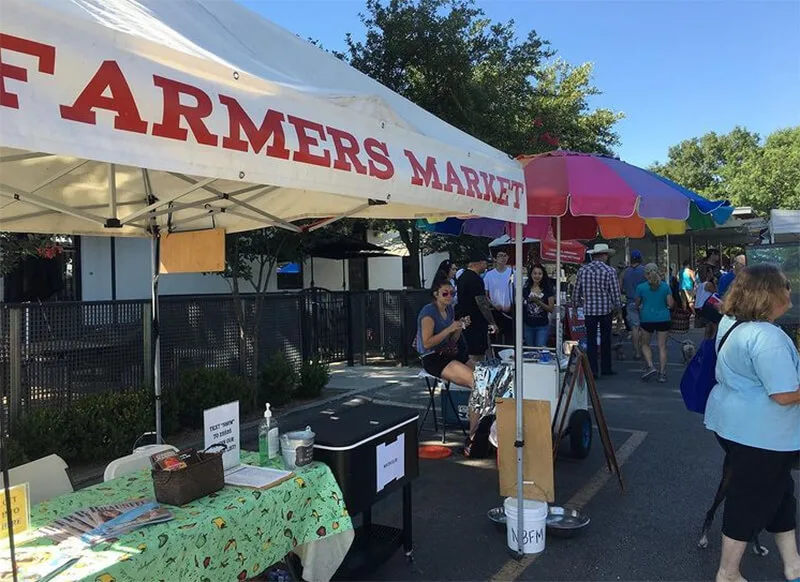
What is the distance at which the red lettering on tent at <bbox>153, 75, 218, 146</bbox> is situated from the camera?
167 centimetres

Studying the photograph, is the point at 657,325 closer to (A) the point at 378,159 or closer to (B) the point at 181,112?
(A) the point at 378,159

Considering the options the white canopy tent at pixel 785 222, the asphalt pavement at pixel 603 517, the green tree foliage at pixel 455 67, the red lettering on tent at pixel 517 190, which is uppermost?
the green tree foliage at pixel 455 67

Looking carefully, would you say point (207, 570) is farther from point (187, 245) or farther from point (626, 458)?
point (626, 458)

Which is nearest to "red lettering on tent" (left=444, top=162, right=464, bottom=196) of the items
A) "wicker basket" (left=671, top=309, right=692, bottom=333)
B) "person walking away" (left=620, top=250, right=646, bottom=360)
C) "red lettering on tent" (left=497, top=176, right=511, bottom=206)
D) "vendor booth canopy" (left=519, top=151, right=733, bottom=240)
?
"red lettering on tent" (left=497, top=176, right=511, bottom=206)

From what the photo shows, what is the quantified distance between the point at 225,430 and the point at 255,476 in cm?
30

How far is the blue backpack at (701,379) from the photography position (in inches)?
136

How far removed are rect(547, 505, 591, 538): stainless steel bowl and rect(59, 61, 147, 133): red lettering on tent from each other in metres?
3.45

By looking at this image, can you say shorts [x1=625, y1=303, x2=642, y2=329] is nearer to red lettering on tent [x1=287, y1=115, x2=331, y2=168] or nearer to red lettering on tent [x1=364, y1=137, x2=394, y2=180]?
red lettering on tent [x1=364, y1=137, x2=394, y2=180]

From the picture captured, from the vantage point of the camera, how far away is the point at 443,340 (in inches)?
214

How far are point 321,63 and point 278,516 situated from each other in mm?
2084

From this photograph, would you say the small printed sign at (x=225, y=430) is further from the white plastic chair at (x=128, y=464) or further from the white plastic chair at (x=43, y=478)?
the white plastic chair at (x=43, y=478)

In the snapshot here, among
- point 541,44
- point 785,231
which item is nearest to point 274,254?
point 541,44

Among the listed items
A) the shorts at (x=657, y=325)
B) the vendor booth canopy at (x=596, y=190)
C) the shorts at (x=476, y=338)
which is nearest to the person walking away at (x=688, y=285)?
the shorts at (x=657, y=325)

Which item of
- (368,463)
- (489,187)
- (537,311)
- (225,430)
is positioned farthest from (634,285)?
(225,430)
